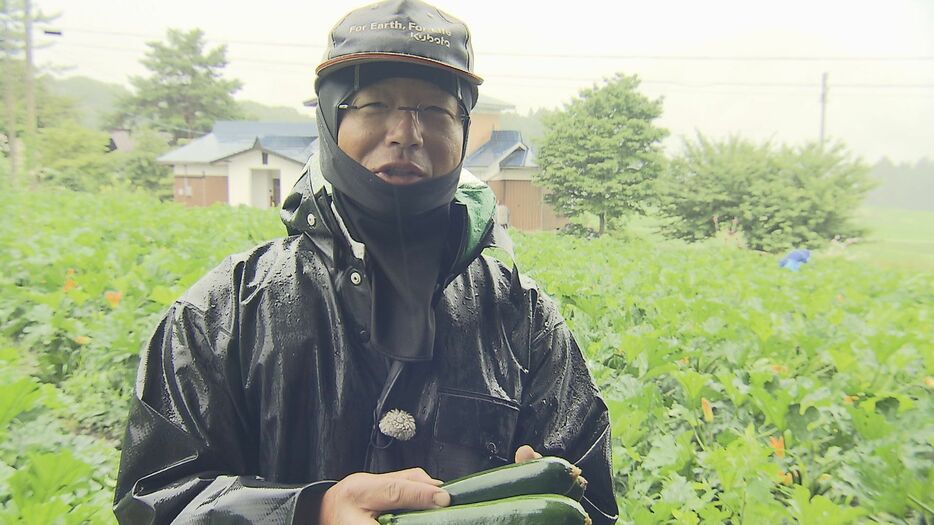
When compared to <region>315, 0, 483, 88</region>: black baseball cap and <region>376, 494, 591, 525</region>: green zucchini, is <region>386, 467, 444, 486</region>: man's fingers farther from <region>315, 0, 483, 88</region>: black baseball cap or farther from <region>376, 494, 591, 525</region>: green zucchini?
<region>315, 0, 483, 88</region>: black baseball cap

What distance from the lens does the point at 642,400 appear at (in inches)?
169

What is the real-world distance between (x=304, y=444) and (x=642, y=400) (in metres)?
3.19

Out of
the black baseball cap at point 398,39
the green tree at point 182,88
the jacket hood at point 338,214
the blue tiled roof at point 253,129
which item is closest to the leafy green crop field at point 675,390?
the jacket hood at point 338,214

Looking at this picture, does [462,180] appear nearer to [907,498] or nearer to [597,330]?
[907,498]

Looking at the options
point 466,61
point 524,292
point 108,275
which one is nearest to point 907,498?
point 524,292

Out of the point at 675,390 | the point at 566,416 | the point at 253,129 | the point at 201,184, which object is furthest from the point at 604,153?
the point at 253,129

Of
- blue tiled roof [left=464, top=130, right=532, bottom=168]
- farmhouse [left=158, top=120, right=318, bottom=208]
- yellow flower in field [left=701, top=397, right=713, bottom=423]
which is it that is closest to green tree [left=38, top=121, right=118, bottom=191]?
farmhouse [left=158, top=120, right=318, bottom=208]

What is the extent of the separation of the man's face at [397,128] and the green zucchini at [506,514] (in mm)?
721

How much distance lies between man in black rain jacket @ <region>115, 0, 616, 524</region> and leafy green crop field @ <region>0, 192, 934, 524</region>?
4.15 feet

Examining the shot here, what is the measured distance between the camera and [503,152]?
9695 mm

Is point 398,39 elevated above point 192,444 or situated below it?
above

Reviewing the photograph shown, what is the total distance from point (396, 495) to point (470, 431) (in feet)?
1.13

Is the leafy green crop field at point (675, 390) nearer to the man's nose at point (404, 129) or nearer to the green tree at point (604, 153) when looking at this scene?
the man's nose at point (404, 129)

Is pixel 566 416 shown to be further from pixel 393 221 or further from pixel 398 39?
pixel 398 39
